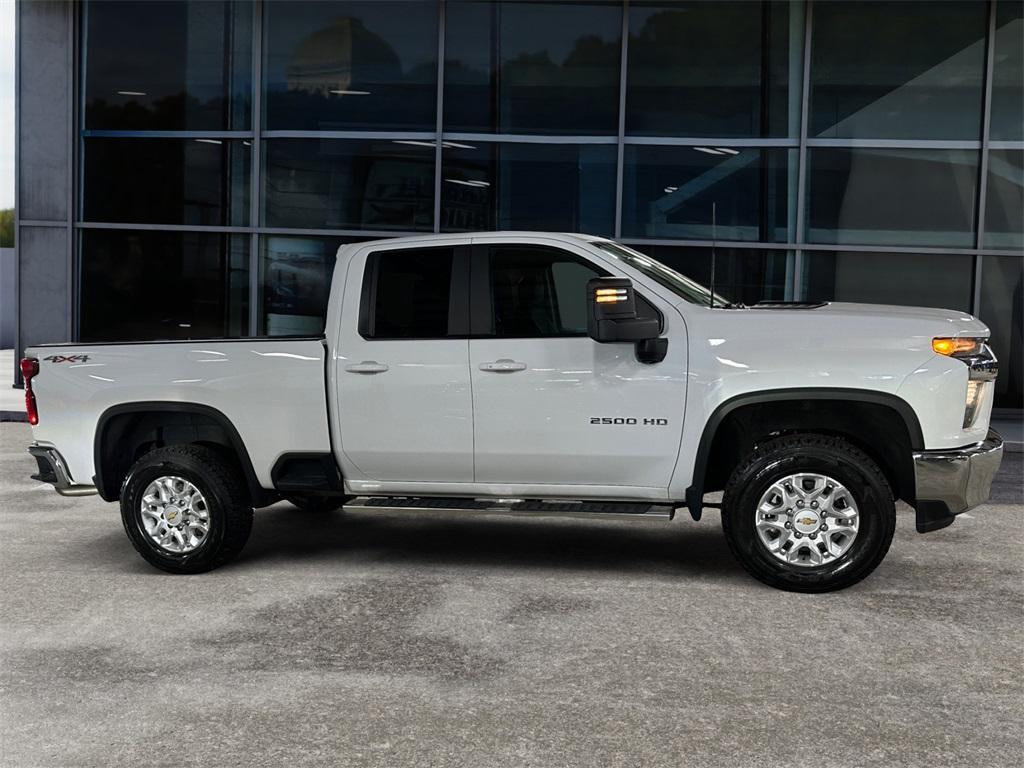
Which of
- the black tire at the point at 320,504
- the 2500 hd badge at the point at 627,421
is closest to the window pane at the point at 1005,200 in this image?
the black tire at the point at 320,504

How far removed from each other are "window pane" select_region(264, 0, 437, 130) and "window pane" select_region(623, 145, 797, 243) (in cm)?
356

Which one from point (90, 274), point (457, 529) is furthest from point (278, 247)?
point (457, 529)

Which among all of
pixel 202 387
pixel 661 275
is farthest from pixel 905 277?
pixel 202 387

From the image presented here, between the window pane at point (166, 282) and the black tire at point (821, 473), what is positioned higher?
the window pane at point (166, 282)

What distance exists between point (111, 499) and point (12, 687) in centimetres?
268

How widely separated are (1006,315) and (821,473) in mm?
10933

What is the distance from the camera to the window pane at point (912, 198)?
624 inches

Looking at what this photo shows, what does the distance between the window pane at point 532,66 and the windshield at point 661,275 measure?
931 cm

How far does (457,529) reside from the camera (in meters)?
8.45

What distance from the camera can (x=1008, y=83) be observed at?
1583 cm

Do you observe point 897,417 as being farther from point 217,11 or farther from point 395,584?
point 217,11

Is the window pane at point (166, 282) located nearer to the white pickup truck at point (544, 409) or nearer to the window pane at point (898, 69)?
the window pane at point (898, 69)

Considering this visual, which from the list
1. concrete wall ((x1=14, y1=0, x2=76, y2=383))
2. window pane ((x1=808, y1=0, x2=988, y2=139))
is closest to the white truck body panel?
window pane ((x1=808, y1=0, x2=988, y2=139))

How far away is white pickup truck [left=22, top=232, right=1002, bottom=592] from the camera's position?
6.28 meters
